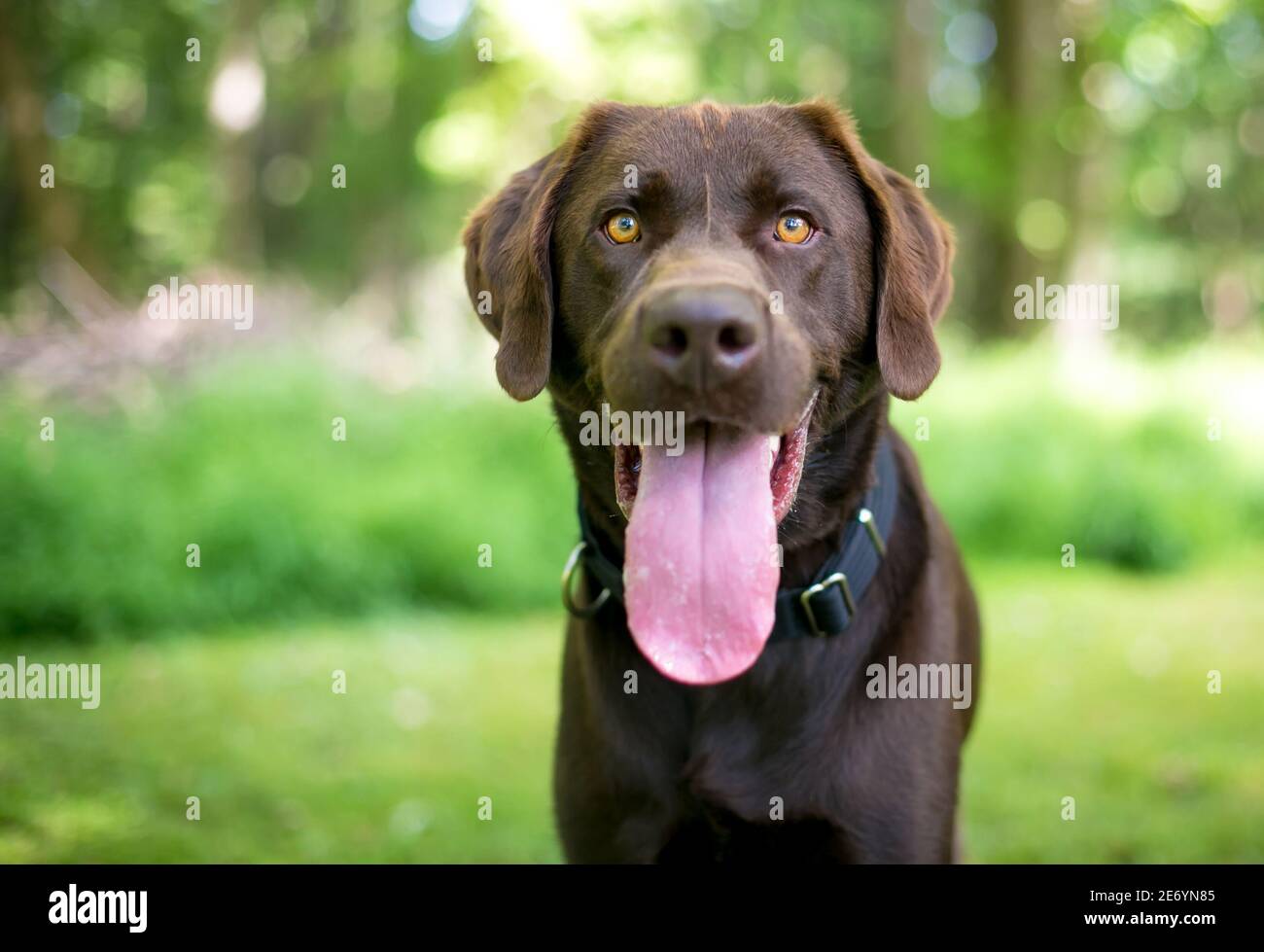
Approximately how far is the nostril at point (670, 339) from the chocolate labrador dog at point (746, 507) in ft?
0.19

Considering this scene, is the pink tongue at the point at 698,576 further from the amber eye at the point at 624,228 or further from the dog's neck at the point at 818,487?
the amber eye at the point at 624,228

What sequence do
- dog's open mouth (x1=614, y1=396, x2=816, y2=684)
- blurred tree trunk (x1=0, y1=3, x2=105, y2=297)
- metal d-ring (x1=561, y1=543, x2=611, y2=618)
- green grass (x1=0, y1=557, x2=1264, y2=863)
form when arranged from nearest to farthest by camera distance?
dog's open mouth (x1=614, y1=396, x2=816, y2=684) → metal d-ring (x1=561, y1=543, x2=611, y2=618) → green grass (x1=0, y1=557, x2=1264, y2=863) → blurred tree trunk (x1=0, y1=3, x2=105, y2=297)

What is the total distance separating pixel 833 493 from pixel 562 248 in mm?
832

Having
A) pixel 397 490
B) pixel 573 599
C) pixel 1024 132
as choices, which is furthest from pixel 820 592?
pixel 1024 132

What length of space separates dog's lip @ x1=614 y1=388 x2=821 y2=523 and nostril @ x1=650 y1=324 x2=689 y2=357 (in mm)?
347

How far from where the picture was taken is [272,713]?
561 centimetres

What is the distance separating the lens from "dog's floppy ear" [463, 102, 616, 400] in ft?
9.21

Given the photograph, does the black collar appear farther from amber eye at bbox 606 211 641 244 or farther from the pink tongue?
amber eye at bbox 606 211 641 244

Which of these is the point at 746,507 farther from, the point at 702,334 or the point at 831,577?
the point at 702,334

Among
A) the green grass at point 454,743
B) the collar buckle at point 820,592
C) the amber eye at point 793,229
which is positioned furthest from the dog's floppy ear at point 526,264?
the green grass at point 454,743

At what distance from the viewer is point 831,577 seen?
8.85 ft

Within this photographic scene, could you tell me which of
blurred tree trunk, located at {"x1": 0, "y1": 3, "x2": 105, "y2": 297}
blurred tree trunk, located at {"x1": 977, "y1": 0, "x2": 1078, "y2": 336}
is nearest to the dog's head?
blurred tree trunk, located at {"x1": 977, "y1": 0, "x2": 1078, "y2": 336}

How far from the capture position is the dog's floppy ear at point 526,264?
2.81 m
